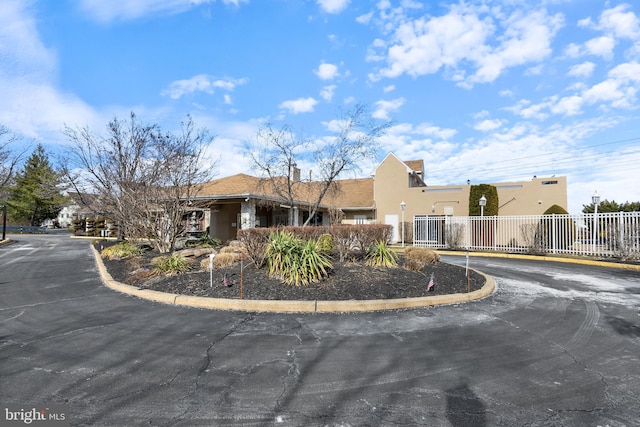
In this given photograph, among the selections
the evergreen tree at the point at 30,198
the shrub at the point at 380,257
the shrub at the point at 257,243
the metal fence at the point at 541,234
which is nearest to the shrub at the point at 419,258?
the shrub at the point at 380,257

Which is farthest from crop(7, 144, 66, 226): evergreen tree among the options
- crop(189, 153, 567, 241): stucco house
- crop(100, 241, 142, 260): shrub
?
crop(100, 241, 142, 260): shrub

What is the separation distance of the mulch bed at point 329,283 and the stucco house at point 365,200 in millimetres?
8762

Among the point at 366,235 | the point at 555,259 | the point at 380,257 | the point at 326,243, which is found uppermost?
the point at 366,235

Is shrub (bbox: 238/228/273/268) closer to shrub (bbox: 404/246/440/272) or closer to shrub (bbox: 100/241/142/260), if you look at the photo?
shrub (bbox: 404/246/440/272)

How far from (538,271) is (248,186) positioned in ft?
48.3

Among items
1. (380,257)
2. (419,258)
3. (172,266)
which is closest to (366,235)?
(380,257)

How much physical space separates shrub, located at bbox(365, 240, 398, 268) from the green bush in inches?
58.7

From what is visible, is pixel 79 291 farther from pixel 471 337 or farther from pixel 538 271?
pixel 538 271

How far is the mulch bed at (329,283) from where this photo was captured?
7191 millimetres

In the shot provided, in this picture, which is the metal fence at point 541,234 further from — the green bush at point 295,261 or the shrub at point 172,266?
the shrub at point 172,266

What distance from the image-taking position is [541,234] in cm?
1844

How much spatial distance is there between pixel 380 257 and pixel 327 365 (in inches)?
219

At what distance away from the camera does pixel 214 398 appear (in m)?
3.35

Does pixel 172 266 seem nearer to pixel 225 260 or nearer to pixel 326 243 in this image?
pixel 225 260
